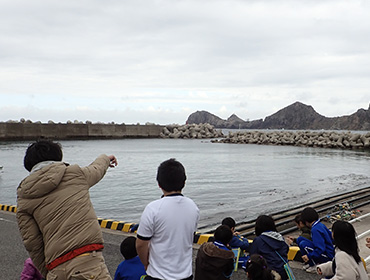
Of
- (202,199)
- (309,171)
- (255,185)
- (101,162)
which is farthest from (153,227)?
(309,171)

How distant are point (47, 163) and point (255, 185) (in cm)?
1535

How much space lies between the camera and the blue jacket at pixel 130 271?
3.26 metres

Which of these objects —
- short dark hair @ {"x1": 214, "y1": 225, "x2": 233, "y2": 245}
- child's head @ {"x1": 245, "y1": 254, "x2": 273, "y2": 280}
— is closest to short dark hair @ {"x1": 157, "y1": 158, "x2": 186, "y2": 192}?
child's head @ {"x1": 245, "y1": 254, "x2": 273, "y2": 280}

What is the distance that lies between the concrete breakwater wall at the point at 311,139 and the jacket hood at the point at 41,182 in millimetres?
46978

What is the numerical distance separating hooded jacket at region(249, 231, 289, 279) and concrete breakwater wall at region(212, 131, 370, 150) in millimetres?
45006

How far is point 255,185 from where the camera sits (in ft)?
56.5

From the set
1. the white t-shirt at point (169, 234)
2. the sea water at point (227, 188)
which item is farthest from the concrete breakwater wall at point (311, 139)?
the white t-shirt at point (169, 234)

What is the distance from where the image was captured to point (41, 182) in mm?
A: 2451

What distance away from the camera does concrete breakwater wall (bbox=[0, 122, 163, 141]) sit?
180ft

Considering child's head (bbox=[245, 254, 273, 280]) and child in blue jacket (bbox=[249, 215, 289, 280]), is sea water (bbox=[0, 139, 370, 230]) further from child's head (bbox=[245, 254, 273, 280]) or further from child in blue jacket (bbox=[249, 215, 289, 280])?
child's head (bbox=[245, 254, 273, 280])

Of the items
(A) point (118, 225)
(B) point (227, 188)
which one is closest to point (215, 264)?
(A) point (118, 225)

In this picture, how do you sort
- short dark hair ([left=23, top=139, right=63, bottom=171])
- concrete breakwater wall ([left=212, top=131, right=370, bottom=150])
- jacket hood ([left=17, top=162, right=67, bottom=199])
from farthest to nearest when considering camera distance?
concrete breakwater wall ([left=212, top=131, right=370, bottom=150])
short dark hair ([left=23, top=139, right=63, bottom=171])
jacket hood ([left=17, top=162, right=67, bottom=199])

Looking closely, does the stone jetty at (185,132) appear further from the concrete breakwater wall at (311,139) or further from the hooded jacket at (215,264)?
the hooded jacket at (215,264)

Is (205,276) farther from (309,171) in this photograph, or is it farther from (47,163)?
(309,171)
